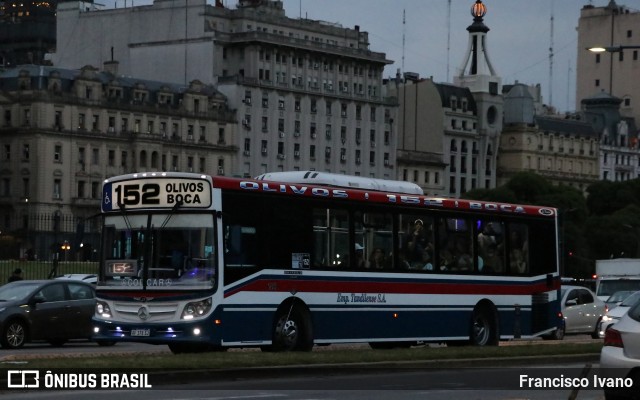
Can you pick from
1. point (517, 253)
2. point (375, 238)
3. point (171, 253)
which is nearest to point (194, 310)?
point (171, 253)

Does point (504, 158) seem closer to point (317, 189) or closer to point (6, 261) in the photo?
point (6, 261)

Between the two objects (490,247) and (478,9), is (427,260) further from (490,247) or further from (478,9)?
(478,9)

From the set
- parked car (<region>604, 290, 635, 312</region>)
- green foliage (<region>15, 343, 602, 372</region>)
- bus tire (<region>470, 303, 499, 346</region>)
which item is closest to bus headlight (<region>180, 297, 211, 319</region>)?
green foliage (<region>15, 343, 602, 372</region>)

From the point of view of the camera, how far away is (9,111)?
464 ft

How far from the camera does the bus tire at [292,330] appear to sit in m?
31.5

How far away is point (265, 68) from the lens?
16025cm

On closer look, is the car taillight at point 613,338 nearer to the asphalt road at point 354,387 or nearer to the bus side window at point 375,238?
the asphalt road at point 354,387

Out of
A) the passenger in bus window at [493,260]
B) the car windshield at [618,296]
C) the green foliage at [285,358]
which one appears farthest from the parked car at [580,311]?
the green foliage at [285,358]

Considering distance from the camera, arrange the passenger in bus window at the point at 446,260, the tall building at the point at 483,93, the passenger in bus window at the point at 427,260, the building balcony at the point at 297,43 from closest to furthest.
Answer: the passenger in bus window at the point at 427,260, the passenger in bus window at the point at 446,260, the building balcony at the point at 297,43, the tall building at the point at 483,93

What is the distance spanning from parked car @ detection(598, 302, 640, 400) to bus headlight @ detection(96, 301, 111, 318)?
11276 millimetres

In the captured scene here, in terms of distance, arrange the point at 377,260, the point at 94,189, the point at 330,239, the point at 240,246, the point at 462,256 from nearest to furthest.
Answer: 1. the point at 240,246
2. the point at 330,239
3. the point at 377,260
4. the point at 462,256
5. the point at 94,189

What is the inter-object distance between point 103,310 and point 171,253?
175cm

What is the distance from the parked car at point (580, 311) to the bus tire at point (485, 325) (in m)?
12.3

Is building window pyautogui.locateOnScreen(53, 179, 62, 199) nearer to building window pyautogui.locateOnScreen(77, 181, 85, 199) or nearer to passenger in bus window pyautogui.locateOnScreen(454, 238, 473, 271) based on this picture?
building window pyautogui.locateOnScreen(77, 181, 85, 199)
